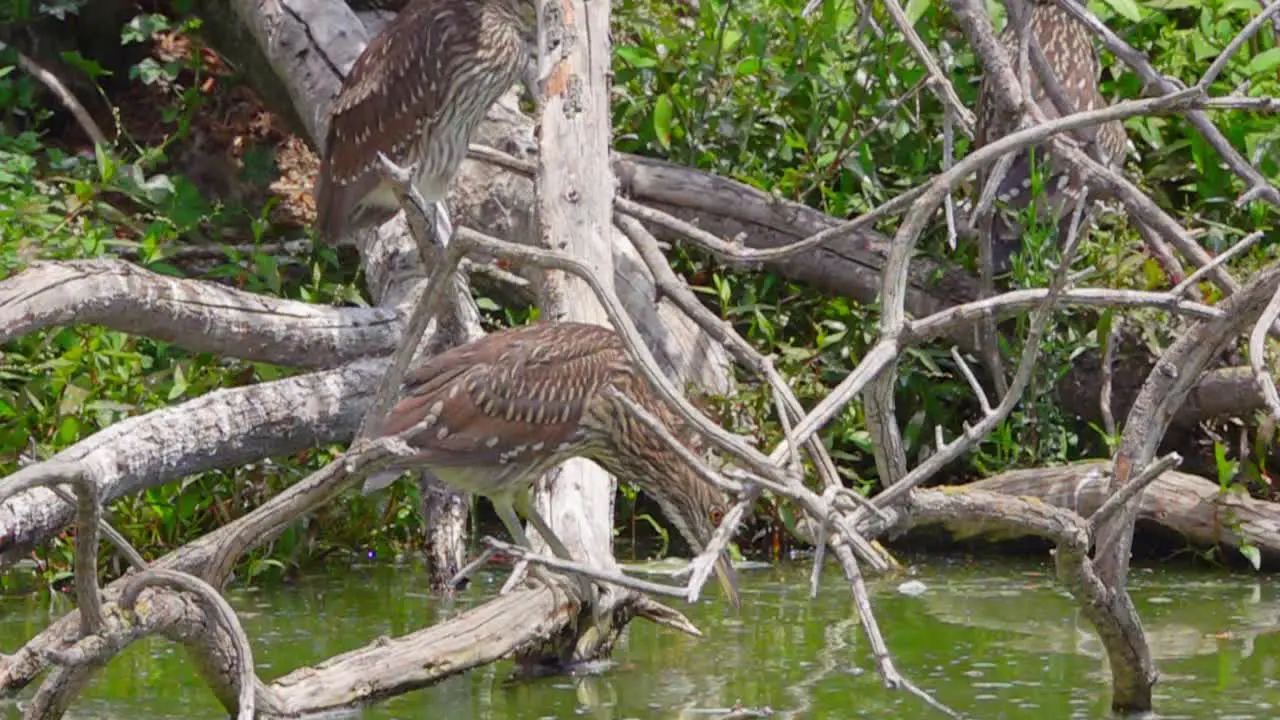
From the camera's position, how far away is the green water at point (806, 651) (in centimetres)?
518

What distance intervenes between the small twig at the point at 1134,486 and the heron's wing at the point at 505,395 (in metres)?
1.94

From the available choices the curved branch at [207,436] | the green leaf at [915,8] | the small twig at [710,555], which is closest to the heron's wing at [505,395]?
the curved branch at [207,436]

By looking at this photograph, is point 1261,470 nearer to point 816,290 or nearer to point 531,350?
point 816,290

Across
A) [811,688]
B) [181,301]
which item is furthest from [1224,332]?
[181,301]

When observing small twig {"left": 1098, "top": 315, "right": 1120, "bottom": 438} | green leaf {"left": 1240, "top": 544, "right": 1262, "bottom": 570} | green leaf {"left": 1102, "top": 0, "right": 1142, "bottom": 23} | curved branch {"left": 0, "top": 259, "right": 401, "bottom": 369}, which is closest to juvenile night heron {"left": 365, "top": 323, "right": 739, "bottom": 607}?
curved branch {"left": 0, "top": 259, "right": 401, "bottom": 369}

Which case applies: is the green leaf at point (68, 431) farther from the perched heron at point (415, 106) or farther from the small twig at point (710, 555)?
the small twig at point (710, 555)

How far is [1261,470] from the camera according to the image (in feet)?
22.9

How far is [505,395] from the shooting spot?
5.67 meters

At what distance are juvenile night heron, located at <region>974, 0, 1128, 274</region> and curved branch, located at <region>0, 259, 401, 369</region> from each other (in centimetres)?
227

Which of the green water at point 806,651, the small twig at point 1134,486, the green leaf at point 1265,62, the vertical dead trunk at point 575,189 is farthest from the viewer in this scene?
the green leaf at point 1265,62

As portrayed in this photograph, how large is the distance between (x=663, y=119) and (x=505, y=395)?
2458mm

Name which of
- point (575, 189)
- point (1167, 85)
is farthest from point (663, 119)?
point (1167, 85)

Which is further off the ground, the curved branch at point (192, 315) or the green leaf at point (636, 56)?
the green leaf at point (636, 56)

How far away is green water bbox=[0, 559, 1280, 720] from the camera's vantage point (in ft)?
17.0
